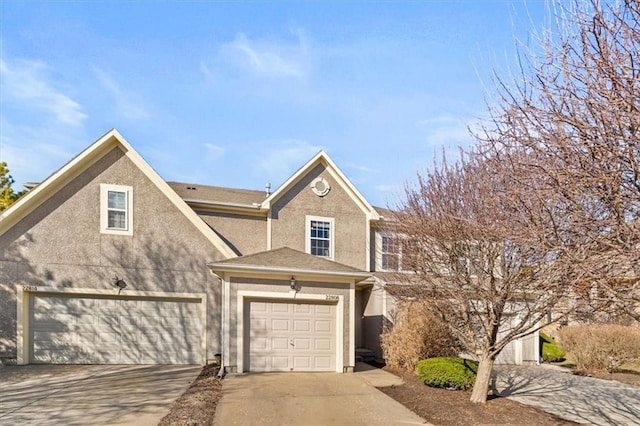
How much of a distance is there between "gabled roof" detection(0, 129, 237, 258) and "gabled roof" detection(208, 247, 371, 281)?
2.25 metres

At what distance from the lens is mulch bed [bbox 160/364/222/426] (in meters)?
7.93

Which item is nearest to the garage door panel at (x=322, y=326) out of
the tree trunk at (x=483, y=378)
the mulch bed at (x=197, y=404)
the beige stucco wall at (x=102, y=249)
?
the mulch bed at (x=197, y=404)

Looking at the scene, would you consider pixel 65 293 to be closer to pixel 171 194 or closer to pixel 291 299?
pixel 171 194

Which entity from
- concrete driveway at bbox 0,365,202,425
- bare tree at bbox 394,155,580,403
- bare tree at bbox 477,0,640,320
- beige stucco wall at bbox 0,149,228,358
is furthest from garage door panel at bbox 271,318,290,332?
bare tree at bbox 477,0,640,320

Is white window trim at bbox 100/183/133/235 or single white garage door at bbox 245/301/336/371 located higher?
white window trim at bbox 100/183/133/235

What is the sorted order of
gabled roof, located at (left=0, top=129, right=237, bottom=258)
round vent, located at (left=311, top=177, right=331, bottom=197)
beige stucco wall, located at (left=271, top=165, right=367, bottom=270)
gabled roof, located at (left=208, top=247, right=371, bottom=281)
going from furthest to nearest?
round vent, located at (left=311, top=177, right=331, bottom=197) < beige stucco wall, located at (left=271, top=165, right=367, bottom=270) < gabled roof, located at (left=0, top=129, right=237, bottom=258) < gabled roof, located at (left=208, top=247, right=371, bottom=281)

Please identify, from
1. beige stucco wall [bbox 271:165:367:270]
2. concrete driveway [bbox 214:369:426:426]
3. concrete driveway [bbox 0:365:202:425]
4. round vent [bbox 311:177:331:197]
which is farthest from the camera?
round vent [bbox 311:177:331:197]

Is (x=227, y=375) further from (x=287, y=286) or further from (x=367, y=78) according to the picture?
(x=367, y=78)

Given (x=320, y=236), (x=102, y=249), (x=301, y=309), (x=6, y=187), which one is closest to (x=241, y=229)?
(x=320, y=236)

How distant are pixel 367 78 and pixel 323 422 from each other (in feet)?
22.4

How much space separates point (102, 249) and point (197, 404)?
24.7ft

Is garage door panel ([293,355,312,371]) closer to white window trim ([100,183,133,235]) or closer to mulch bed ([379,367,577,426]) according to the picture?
mulch bed ([379,367,577,426])

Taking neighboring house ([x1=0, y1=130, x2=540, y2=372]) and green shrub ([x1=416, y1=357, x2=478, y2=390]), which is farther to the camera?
neighboring house ([x1=0, y1=130, x2=540, y2=372])

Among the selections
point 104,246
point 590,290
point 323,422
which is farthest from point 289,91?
point 590,290
